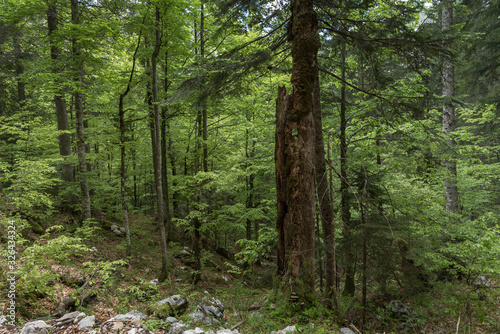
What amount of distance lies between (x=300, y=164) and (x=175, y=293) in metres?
6.22

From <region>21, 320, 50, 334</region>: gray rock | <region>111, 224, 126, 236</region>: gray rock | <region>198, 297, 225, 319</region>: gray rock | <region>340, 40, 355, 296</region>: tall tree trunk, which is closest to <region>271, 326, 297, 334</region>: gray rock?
<region>198, 297, 225, 319</region>: gray rock

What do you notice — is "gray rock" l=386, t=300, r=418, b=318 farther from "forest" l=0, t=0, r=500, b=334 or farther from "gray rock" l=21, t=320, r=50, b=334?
"gray rock" l=21, t=320, r=50, b=334

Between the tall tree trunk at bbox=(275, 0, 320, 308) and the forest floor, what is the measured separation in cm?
50

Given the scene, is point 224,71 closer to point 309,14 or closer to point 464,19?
point 309,14

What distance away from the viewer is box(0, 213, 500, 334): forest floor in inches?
160

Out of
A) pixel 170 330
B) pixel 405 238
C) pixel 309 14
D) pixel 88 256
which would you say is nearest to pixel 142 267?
pixel 88 256

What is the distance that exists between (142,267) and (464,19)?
19.7 metres

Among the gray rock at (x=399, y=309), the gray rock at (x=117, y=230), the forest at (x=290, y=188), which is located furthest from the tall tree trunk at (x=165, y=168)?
the gray rock at (x=399, y=309)

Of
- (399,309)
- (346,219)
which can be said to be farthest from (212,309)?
(399,309)

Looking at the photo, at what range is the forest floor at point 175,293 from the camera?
13.3 ft

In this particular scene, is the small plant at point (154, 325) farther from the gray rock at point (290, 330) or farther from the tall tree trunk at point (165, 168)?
the tall tree trunk at point (165, 168)

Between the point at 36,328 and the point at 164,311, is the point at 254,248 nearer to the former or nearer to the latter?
the point at 164,311

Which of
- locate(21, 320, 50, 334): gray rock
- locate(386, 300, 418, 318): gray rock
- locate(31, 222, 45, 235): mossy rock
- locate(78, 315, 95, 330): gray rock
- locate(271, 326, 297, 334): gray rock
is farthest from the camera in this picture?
locate(31, 222, 45, 235): mossy rock

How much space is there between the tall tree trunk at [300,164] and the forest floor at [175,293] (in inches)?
19.7
